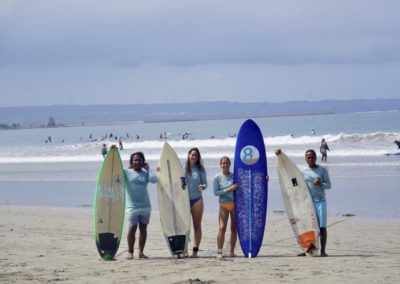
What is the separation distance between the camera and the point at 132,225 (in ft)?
28.2

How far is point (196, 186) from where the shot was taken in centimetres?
868

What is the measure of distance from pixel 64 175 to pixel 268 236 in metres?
16.1

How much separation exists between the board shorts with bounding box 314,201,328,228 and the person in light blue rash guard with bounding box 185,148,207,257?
1365mm

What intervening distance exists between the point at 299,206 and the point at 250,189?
0.65 metres

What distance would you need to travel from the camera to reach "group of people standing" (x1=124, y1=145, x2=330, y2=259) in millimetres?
8539

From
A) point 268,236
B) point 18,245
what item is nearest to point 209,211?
point 268,236

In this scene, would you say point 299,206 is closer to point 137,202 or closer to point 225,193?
point 225,193

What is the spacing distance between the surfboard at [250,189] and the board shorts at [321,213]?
782 millimetres

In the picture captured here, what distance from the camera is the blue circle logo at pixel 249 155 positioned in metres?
9.16

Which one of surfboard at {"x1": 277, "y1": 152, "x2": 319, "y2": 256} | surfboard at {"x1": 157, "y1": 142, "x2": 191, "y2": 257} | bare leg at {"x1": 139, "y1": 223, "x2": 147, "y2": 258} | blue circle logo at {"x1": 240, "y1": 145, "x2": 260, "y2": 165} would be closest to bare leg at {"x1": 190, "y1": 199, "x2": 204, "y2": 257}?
surfboard at {"x1": 157, "y1": 142, "x2": 191, "y2": 257}

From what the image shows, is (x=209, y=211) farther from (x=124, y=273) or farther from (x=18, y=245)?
(x=124, y=273)

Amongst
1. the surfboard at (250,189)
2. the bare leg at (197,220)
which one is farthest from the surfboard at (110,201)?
the surfboard at (250,189)

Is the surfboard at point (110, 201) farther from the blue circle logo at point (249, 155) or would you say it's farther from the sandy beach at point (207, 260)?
the blue circle logo at point (249, 155)

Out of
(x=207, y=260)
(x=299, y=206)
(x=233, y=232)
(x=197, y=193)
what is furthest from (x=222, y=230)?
(x=299, y=206)
